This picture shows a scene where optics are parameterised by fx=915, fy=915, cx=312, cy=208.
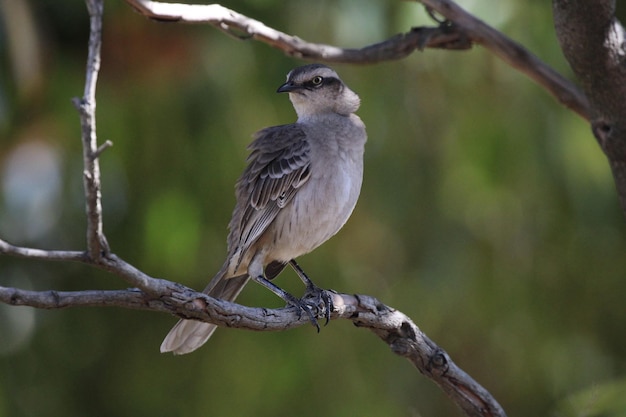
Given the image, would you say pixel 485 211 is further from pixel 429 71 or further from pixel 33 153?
pixel 33 153

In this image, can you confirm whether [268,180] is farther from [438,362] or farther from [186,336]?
[438,362]

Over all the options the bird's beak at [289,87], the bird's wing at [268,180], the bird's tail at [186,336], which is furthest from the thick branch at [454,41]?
the bird's tail at [186,336]

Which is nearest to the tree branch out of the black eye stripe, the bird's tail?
Answer: the black eye stripe

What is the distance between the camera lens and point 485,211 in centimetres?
802

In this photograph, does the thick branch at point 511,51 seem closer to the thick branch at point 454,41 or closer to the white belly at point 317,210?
the thick branch at point 454,41

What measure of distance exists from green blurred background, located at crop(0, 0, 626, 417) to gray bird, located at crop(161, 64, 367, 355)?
2.35m

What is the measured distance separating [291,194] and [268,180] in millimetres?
200

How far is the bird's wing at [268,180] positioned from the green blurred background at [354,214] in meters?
2.38

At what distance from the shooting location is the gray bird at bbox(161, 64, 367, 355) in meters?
5.07

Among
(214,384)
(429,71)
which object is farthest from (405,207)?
(214,384)

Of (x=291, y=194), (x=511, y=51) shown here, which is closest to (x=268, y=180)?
(x=291, y=194)

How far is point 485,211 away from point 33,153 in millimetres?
3992

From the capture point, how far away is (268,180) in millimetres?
5293

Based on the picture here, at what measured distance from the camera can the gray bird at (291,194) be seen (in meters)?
5.07
